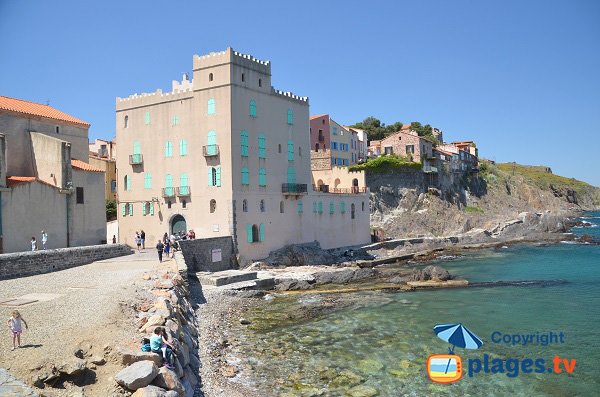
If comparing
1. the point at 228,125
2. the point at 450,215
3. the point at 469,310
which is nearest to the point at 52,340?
the point at 469,310

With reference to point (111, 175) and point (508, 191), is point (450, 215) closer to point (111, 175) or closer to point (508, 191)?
point (508, 191)

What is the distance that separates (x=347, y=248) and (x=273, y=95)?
1514cm

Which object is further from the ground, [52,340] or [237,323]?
[52,340]

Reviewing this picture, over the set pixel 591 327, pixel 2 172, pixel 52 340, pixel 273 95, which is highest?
pixel 273 95

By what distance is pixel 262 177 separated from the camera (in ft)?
113

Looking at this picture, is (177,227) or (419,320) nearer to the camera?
(419,320)

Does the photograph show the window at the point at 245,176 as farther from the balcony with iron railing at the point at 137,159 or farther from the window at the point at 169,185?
the balcony with iron railing at the point at 137,159

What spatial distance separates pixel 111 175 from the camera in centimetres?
4753

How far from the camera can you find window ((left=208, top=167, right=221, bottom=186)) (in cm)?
3244

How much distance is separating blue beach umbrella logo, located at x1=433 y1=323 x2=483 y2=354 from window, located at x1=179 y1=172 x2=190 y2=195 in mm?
20747

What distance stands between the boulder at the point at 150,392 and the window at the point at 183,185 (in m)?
25.5

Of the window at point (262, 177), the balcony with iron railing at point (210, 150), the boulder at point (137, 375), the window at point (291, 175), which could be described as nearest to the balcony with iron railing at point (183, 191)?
the balcony with iron railing at point (210, 150)

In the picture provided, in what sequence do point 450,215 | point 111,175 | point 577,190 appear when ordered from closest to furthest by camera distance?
point 111,175 → point 450,215 → point 577,190

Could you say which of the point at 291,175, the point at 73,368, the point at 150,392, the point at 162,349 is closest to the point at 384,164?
the point at 291,175
